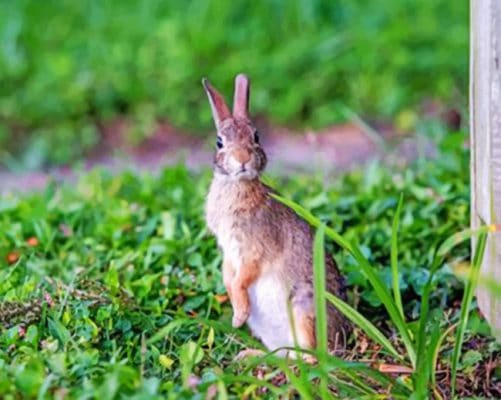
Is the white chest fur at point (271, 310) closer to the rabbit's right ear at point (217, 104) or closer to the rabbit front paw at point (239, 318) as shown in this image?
the rabbit front paw at point (239, 318)

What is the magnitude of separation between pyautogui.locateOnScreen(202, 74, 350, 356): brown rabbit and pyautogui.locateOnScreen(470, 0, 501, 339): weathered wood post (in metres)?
0.51

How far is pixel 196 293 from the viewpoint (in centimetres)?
505

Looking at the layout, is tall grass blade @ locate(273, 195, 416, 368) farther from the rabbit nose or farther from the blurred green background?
the blurred green background

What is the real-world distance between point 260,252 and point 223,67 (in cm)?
379

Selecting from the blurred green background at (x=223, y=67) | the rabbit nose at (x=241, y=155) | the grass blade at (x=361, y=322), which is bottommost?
the grass blade at (x=361, y=322)

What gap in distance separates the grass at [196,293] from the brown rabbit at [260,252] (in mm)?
118

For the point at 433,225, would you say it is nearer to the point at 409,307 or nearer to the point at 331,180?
the point at 409,307

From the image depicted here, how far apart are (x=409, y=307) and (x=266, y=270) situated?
2.37ft

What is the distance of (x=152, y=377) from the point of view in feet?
13.3

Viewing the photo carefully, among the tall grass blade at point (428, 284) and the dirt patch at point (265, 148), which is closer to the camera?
the tall grass blade at point (428, 284)

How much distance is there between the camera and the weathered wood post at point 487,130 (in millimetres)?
4406

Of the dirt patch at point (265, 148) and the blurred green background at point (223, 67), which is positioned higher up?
the blurred green background at point (223, 67)

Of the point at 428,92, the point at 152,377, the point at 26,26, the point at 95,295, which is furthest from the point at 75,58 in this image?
the point at 152,377

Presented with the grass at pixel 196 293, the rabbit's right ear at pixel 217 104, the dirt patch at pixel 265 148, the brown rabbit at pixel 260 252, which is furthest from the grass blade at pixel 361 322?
the dirt patch at pixel 265 148
